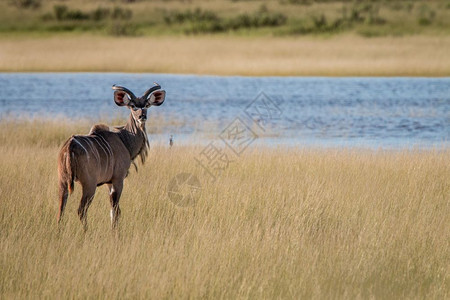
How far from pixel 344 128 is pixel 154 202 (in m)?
11.2

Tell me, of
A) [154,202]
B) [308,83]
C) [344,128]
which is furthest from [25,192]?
[308,83]

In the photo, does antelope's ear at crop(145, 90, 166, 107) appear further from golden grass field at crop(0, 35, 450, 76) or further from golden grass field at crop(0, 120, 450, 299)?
golden grass field at crop(0, 35, 450, 76)

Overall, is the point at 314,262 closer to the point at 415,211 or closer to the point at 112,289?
the point at 112,289

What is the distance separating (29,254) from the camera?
6.72 metres

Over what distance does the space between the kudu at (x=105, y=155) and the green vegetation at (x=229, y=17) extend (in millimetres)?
34549

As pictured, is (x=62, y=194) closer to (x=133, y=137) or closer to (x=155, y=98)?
(x=133, y=137)

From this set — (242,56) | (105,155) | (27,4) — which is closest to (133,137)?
(105,155)

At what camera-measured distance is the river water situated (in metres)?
17.9

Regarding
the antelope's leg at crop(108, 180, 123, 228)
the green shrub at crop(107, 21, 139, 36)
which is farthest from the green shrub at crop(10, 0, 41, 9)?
the antelope's leg at crop(108, 180, 123, 228)

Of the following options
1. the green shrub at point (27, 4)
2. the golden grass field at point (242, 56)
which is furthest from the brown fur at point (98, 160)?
the green shrub at point (27, 4)

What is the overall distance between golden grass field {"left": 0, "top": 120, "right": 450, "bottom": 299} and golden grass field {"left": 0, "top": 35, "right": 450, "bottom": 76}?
2321cm

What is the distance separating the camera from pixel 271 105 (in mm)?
24094

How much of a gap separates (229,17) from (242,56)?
11188mm

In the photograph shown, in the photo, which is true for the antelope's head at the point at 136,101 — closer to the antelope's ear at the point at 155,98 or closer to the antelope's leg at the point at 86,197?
the antelope's ear at the point at 155,98
